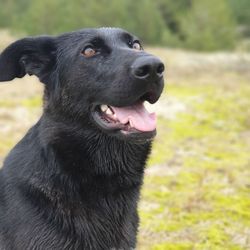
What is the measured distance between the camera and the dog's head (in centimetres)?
364

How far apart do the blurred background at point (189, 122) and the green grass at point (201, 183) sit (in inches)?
0.5

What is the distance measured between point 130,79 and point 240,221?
3328mm

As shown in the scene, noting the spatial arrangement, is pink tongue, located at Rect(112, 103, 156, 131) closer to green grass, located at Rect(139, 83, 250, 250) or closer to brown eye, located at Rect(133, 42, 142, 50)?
brown eye, located at Rect(133, 42, 142, 50)

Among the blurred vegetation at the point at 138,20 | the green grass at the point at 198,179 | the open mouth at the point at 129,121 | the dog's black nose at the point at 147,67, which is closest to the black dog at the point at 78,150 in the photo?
the open mouth at the point at 129,121

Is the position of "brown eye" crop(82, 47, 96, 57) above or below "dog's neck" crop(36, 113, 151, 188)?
above

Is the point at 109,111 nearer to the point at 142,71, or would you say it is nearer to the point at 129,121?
the point at 129,121

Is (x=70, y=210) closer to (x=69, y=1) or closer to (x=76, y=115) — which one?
(x=76, y=115)

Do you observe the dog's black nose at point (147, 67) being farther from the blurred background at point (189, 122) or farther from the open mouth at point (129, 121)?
the blurred background at point (189, 122)

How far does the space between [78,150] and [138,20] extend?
2452 centimetres

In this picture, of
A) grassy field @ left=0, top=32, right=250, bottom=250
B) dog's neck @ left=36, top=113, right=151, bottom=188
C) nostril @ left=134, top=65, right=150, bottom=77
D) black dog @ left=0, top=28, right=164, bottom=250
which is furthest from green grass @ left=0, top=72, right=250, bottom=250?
nostril @ left=134, top=65, right=150, bottom=77

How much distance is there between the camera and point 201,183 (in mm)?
7609

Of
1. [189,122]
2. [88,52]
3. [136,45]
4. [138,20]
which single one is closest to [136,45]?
[136,45]

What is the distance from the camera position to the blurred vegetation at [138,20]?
25.7m

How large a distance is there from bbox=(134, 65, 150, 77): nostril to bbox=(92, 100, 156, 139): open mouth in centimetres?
32
